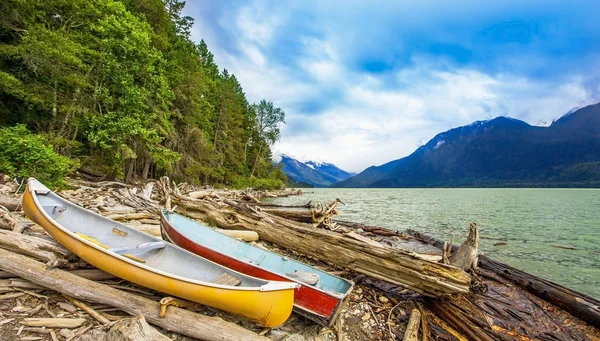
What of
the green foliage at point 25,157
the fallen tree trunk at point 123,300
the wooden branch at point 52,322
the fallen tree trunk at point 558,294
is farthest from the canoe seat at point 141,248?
the fallen tree trunk at point 558,294

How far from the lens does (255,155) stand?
164ft

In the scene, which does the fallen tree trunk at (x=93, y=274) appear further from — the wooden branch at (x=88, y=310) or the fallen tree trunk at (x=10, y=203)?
the fallen tree trunk at (x=10, y=203)

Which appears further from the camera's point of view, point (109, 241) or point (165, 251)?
point (109, 241)

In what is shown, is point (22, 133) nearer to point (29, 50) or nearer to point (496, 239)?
point (29, 50)

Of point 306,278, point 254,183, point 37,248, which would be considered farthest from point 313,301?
point 254,183

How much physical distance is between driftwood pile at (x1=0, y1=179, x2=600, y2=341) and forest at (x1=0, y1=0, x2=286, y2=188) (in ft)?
24.2

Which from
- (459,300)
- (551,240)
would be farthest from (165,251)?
A: (551,240)

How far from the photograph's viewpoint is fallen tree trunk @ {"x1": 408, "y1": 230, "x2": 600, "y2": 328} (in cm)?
525

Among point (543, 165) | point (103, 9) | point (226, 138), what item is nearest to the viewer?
point (103, 9)

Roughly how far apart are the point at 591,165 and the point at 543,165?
5436 cm

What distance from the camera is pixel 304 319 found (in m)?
4.46

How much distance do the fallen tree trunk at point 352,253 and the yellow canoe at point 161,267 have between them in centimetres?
292

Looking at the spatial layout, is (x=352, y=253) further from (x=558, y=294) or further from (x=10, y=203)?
(x=10, y=203)

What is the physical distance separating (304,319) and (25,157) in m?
11.4
